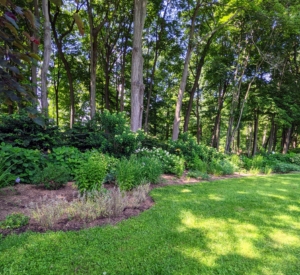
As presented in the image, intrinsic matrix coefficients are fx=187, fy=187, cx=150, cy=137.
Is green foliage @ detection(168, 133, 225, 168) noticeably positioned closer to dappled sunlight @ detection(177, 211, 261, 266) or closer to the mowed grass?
the mowed grass

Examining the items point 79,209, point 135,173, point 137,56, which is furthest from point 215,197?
point 137,56

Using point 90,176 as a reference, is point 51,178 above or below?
below

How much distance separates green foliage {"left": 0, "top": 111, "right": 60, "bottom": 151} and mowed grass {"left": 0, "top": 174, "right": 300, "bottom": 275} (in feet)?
9.96

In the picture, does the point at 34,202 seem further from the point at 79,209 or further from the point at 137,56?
the point at 137,56

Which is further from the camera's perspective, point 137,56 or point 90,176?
point 137,56

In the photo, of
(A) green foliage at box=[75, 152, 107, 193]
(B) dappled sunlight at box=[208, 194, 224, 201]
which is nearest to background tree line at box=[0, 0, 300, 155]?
(A) green foliage at box=[75, 152, 107, 193]

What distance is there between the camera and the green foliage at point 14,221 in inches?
83.4

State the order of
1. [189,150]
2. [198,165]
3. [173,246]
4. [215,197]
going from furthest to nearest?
[189,150] → [198,165] → [215,197] → [173,246]

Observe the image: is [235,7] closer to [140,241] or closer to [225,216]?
[225,216]

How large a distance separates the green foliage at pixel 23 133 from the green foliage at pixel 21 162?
0.69 metres

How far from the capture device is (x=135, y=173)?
3820 mm

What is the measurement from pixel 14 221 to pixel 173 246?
6.03 ft

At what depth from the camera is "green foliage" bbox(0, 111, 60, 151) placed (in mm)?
4363

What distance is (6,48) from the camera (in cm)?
87
